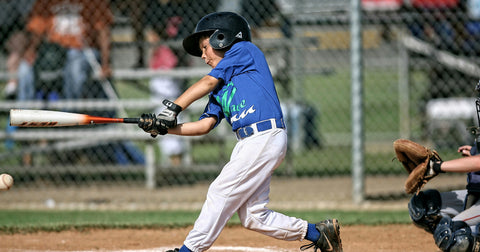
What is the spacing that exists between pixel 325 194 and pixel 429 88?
15.6ft

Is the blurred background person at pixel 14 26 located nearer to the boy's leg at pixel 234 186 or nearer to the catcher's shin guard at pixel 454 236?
the boy's leg at pixel 234 186

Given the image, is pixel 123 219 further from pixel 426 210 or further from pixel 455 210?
pixel 455 210

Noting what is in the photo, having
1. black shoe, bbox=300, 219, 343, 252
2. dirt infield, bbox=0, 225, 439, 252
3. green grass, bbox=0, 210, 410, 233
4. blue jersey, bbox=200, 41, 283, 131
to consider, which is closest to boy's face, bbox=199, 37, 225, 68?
blue jersey, bbox=200, 41, 283, 131

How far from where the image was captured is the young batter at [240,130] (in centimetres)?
346

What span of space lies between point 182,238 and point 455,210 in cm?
207

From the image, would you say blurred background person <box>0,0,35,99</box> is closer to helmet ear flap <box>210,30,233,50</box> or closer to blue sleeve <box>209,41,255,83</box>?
helmet ear flap <box>210,30,233,50</box>

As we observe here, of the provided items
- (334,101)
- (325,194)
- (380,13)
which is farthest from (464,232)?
(334,101)

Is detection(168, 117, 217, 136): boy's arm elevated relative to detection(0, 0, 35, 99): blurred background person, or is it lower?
lower

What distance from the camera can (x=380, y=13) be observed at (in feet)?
28.1

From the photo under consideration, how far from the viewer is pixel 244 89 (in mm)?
3588

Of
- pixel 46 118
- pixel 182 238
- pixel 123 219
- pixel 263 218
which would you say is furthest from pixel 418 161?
pixel 123 219

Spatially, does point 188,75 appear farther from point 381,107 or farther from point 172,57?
point 381,107

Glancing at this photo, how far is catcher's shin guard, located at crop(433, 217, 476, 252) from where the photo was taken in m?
3.73

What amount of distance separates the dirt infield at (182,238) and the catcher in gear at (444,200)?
14.4 inches
